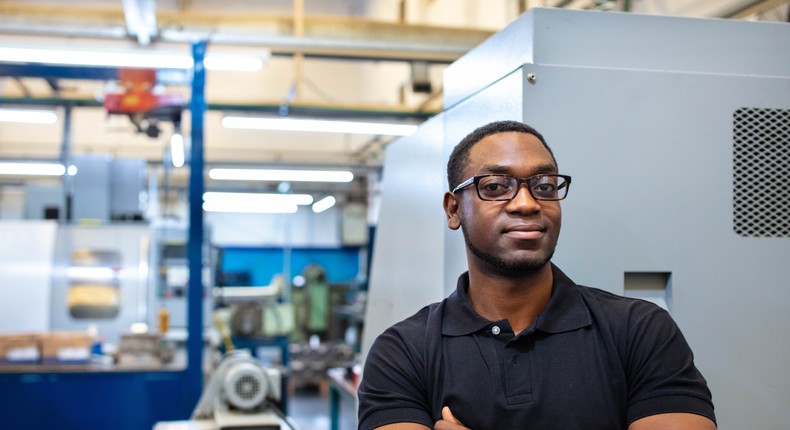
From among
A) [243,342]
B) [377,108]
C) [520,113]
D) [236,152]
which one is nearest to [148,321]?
[243,342]

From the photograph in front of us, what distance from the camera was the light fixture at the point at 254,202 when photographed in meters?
12.7

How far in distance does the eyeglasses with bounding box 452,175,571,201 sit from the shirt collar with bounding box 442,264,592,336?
0.56 ft

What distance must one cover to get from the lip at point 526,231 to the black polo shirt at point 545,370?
0.13 meters

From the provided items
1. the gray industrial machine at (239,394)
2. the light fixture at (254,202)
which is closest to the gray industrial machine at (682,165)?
the gray industrial machine at (239,394)

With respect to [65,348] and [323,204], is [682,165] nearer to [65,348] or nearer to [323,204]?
[65,348]

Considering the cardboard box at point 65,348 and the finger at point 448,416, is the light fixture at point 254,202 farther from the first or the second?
the finger at point 448,416

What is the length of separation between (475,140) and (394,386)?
0.48 metres

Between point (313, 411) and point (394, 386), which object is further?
point (313, 411)

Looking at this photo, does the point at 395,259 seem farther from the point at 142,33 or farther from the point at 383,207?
the point at 142,33

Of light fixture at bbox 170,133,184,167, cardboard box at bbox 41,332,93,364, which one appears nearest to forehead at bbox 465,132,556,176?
cardboard box at bbox 41,332,93,364

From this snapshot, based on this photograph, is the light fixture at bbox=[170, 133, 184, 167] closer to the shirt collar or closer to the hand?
the shirt collar

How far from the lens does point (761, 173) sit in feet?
5.67

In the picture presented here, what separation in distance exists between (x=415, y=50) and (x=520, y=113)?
14.8ft

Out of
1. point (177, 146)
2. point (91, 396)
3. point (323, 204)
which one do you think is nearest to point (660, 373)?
point (91, 396)
